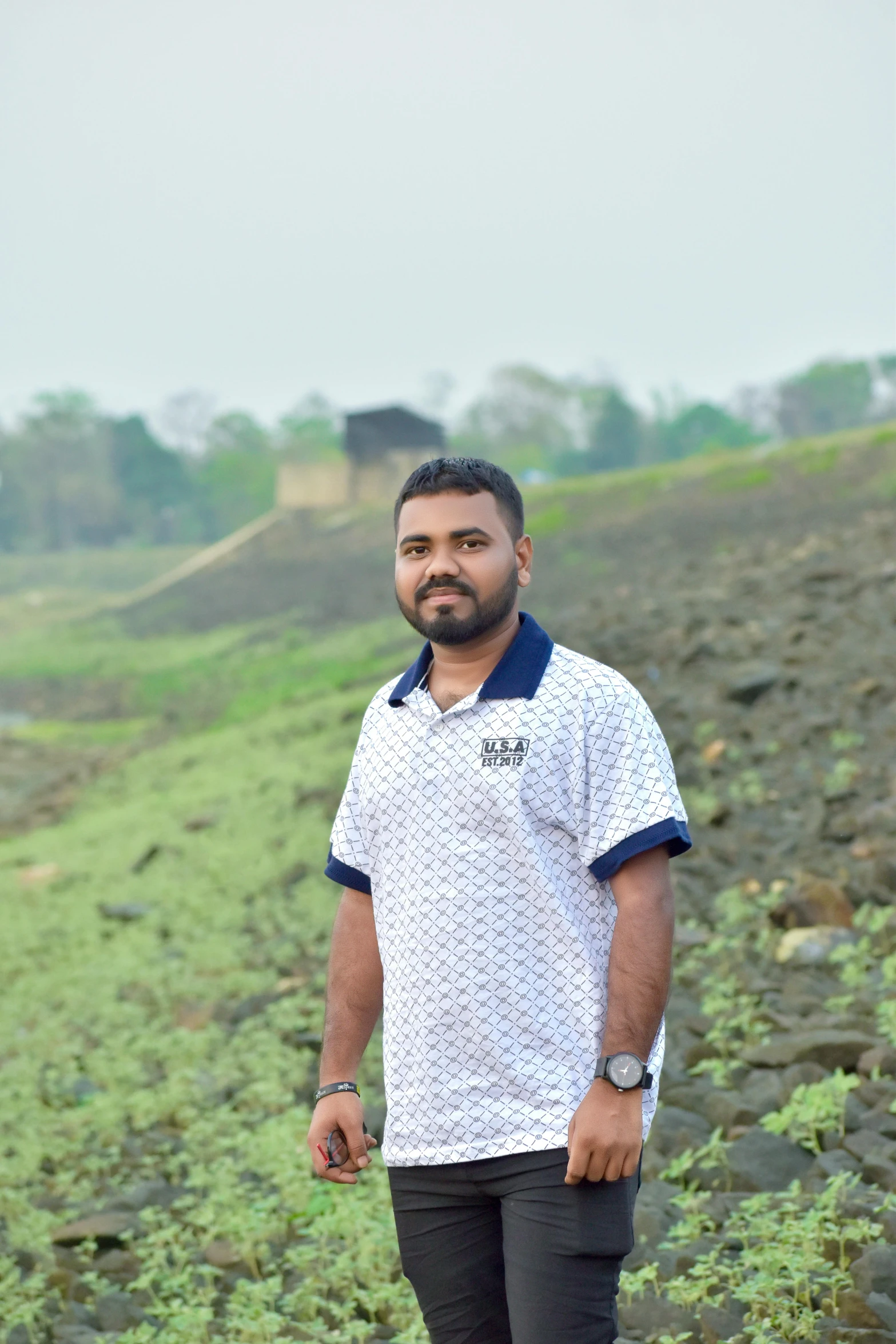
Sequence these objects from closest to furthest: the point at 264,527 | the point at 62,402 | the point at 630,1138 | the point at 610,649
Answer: the point at 630,1138 < the point at 610,649 < the point at 264,527 < the point at 62,402

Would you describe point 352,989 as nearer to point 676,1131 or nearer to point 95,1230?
point 676,1131

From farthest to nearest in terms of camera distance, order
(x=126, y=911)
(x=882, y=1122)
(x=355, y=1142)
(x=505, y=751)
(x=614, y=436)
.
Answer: (x=614, y=436)
(x=126, y=911)
(x=882, y=1122)
(x=355, y=1142)
(x=505, y=751)

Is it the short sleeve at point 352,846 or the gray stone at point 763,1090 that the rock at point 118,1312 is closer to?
the gray stone at point 763,1090

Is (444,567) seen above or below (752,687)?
above

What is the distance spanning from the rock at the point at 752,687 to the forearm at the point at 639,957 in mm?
8283

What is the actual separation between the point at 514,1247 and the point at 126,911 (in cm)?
866

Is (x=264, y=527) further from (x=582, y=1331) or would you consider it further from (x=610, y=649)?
(x=582, y=1331)

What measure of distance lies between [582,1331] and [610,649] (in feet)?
37.5

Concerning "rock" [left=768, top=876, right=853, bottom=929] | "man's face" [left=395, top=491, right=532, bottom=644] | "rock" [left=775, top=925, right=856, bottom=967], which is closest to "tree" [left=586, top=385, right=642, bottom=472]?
"rock" [left=768, top=876, right=853, bottom=929]

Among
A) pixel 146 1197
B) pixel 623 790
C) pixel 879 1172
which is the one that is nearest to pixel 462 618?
pixel 623 790

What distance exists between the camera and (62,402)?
62.2 m

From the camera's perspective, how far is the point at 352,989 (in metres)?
2.57

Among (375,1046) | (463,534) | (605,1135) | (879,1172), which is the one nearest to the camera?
(605,1135)

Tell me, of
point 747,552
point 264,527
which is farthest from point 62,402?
point 747,552
